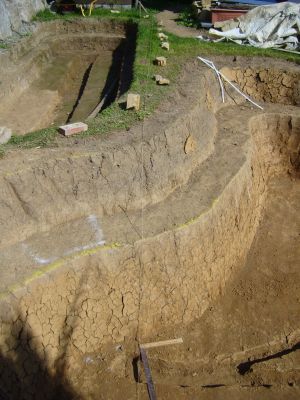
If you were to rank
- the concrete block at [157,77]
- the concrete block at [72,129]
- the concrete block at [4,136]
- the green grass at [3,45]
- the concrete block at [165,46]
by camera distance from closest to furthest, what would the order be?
the concrete block at [4,136]
the concrete block at [72,129]
the concrete block at [157,77]
the concrete block at [165,46]
the green grass at [3,45]

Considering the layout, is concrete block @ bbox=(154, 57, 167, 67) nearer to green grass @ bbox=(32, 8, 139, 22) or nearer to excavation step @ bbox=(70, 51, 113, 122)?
excavation step @ bbox=(70, 51, 113, 122)

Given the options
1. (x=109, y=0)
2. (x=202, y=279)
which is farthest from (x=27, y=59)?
(x=202, y=279)

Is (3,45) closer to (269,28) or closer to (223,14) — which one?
(223,14)

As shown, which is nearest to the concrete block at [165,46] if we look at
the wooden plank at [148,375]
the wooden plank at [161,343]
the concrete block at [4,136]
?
the concrete block at [4,136]

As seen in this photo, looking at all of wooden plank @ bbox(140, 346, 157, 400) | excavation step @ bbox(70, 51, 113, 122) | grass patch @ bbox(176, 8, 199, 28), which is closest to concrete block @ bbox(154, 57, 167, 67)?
excavation step @ bbox(70, 51, 113, 122)

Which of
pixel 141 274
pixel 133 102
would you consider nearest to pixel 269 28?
pixel 133 102

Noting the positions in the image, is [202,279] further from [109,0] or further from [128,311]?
[109,0]

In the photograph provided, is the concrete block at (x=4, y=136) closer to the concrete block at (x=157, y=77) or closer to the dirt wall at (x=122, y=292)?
the dirt wall at (x=122, y=292)

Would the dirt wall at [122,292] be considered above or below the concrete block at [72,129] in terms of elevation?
below
